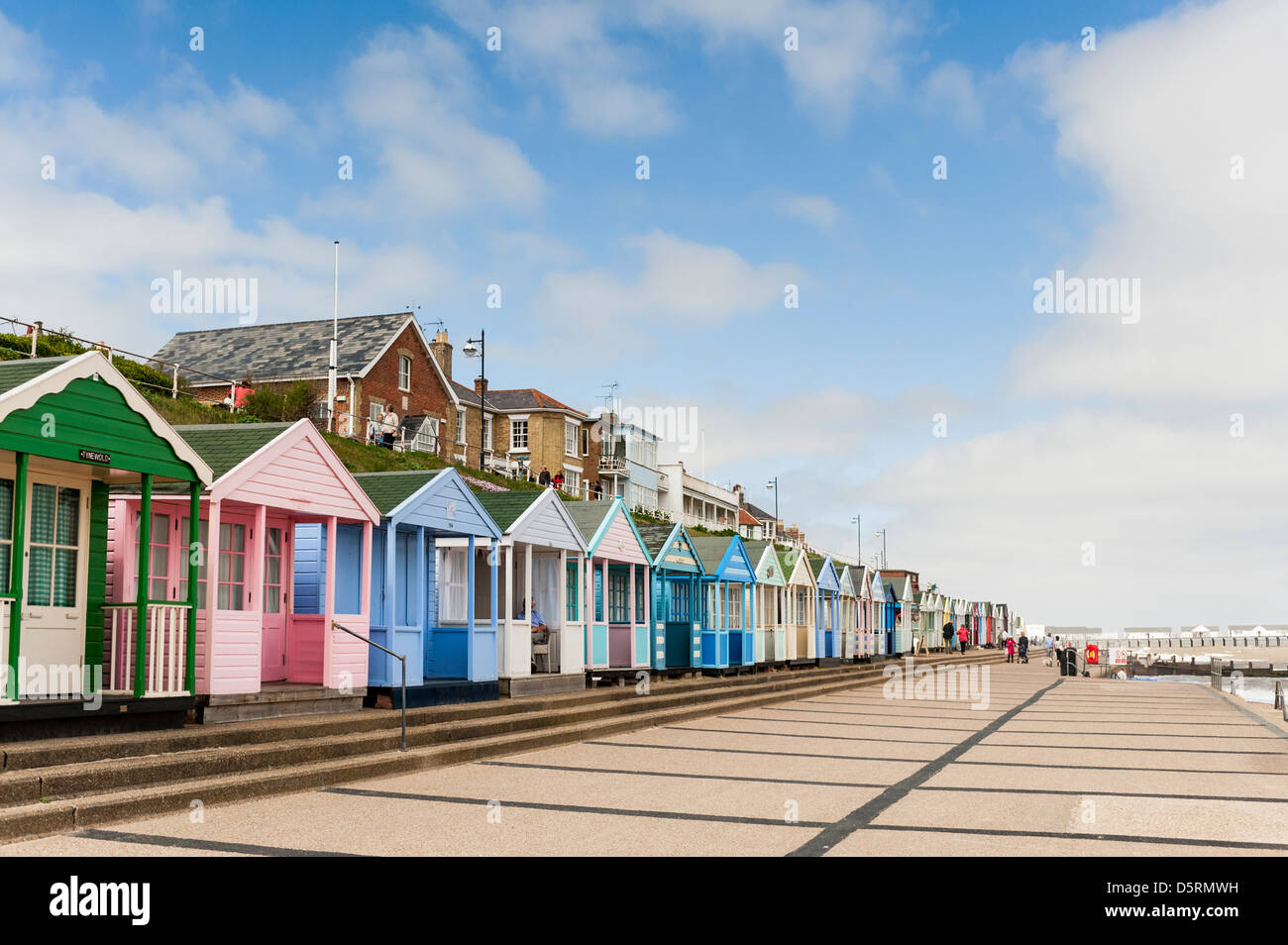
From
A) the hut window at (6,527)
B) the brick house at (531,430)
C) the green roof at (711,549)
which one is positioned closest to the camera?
the hut window at (6,527)

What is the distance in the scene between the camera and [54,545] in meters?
9.49

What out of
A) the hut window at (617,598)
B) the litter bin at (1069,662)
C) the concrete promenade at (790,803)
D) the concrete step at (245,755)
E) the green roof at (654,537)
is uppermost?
the green roof at (654,537)

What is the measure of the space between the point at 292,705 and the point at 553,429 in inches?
1932

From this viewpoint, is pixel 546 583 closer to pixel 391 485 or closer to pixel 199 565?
pixel 391 485

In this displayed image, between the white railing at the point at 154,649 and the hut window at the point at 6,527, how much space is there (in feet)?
3.38

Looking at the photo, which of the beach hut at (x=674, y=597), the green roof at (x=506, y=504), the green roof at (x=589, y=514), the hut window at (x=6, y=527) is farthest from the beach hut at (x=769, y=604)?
the hut window at (x=6, y=527)

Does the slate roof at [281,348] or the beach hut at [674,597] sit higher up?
the slate roof at [281,348]

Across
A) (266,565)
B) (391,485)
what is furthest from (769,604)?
(266,565)

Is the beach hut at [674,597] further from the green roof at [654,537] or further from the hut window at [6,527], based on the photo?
the hut window at [6,527]

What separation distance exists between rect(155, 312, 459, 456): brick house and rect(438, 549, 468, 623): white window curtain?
24.6 meters

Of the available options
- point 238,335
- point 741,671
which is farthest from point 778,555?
point 238,335

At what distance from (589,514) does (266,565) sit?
304 inches

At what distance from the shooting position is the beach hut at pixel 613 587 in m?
19.2
